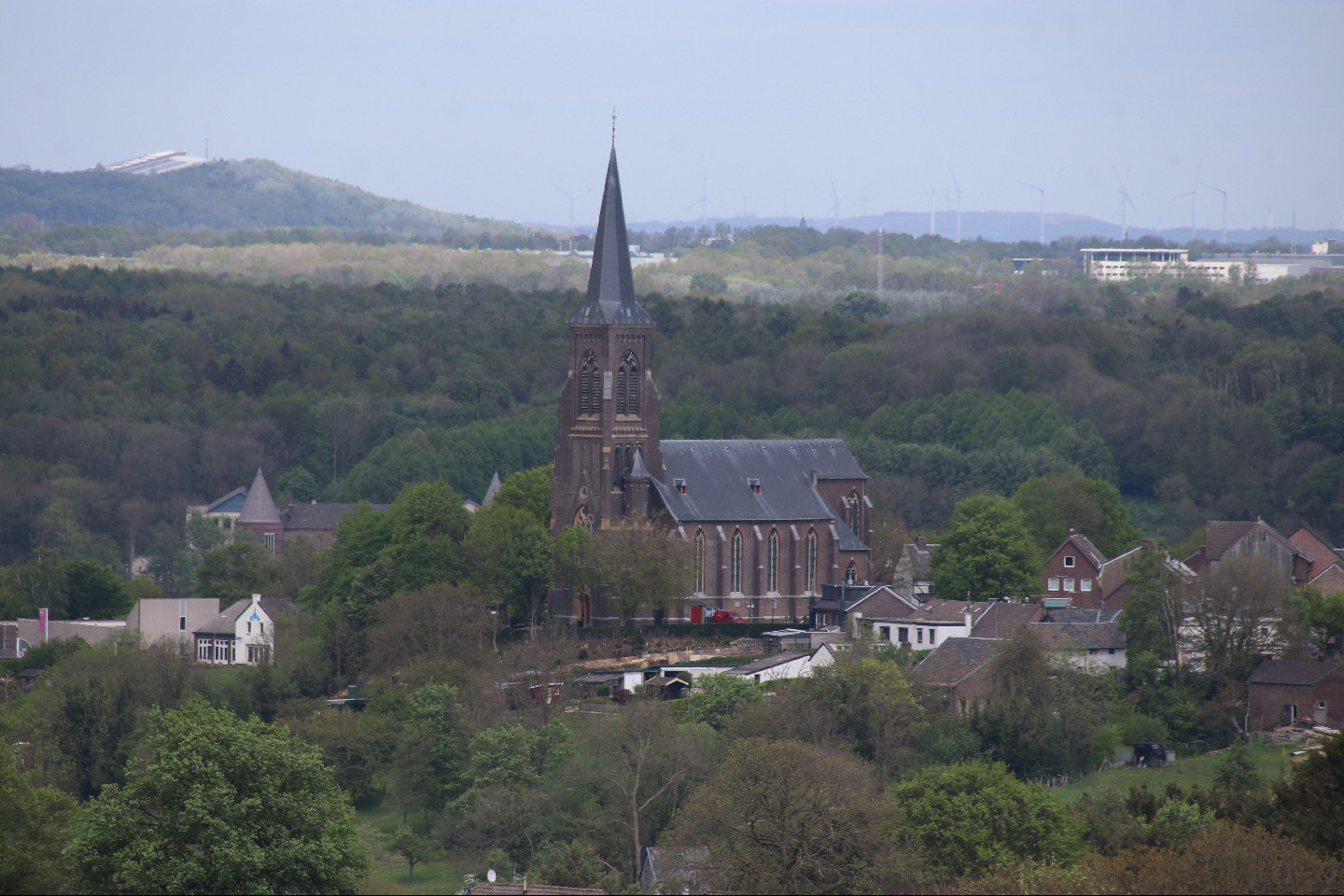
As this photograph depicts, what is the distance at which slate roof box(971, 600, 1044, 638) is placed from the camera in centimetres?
7469

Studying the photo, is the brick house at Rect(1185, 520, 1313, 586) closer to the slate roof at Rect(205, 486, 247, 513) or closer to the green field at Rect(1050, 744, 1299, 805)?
the green field at Rect(1050, 744, 1299, 805)

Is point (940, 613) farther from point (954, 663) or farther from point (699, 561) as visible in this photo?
point (699, 561)

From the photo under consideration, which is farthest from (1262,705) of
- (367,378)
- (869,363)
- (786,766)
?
(367,378)

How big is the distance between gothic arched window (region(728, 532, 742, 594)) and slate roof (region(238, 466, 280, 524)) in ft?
156

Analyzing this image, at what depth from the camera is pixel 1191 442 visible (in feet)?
452

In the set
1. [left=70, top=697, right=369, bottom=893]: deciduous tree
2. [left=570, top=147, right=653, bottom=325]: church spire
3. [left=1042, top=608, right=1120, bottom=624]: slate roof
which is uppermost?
[left=570, top=147, right=653, bottom=325]: church spire

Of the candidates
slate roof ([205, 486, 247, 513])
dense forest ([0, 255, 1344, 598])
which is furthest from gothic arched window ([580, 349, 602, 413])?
slate roof ([205, 486, 247, 513])

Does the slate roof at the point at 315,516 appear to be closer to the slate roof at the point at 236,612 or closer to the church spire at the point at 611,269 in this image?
the slate roof at the point at 236,612

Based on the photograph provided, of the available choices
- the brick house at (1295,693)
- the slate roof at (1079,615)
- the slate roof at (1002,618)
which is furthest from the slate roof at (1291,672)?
the slate roof at (1002,618)

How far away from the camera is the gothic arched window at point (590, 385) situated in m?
81.9

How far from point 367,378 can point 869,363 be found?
4118 cm

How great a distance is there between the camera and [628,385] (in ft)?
269

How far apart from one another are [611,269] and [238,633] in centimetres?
2226

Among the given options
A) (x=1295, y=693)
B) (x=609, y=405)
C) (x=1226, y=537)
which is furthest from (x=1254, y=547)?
(x=609, y=405)
